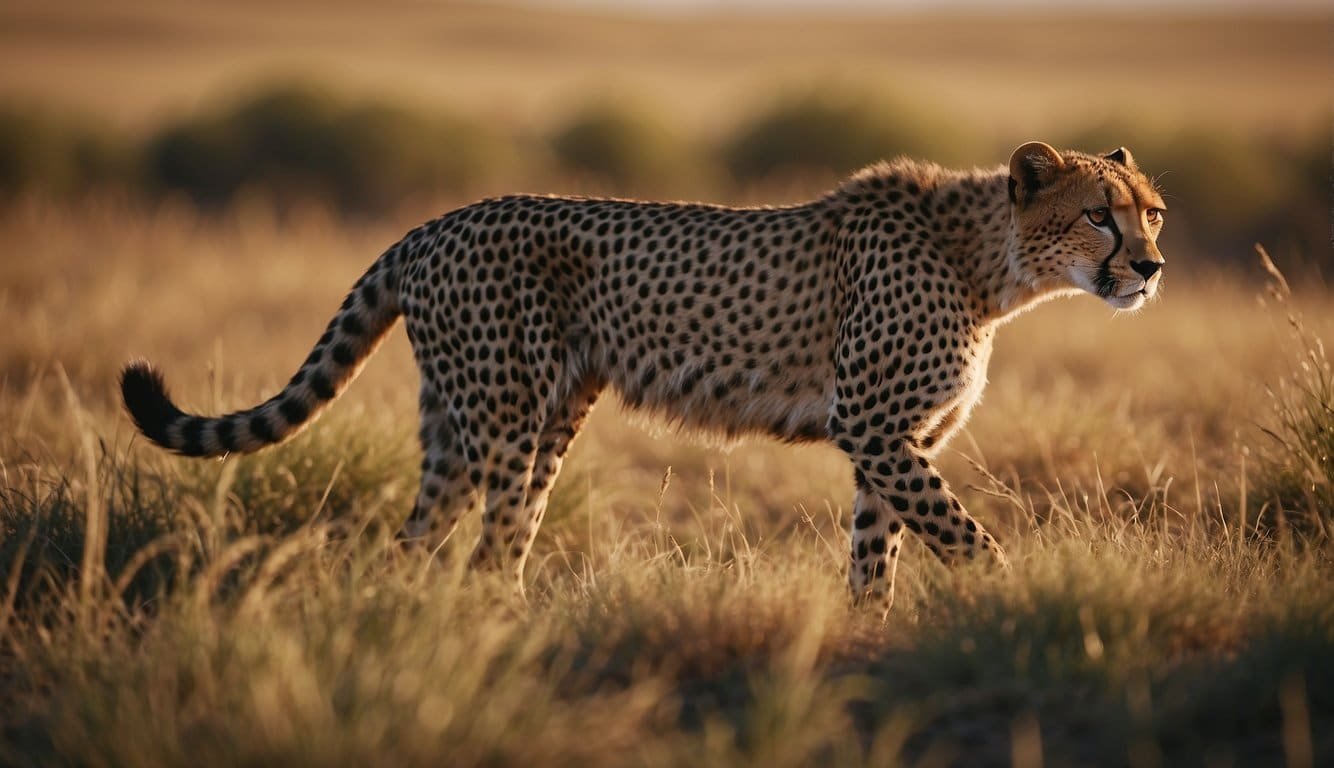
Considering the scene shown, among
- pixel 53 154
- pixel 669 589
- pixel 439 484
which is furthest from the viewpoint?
pixel 53 154

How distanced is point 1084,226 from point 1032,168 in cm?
22

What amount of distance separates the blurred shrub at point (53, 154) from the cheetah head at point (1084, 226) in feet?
37.1

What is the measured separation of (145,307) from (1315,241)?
9.46 m

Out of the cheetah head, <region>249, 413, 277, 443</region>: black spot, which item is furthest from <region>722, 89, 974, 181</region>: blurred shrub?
<region>249, 413, 277, 443</region>: black spot

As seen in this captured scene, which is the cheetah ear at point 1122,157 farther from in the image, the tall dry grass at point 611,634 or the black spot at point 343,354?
the black spot at point 343,354

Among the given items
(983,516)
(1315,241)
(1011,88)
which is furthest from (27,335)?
(1011,88)

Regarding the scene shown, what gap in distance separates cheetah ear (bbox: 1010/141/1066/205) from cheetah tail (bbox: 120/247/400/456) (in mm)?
1863

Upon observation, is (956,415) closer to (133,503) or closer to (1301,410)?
(1301,410)

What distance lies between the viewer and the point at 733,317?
4.05 metres

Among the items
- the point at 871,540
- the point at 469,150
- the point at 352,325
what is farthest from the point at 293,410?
the point at 469,150

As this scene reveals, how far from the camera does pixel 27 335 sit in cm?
682

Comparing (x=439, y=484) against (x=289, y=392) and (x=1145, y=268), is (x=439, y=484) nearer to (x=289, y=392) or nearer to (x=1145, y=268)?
(x=289, y=392)

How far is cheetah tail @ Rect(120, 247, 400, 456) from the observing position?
3.69 meters

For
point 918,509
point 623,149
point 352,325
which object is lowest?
point 918,509
